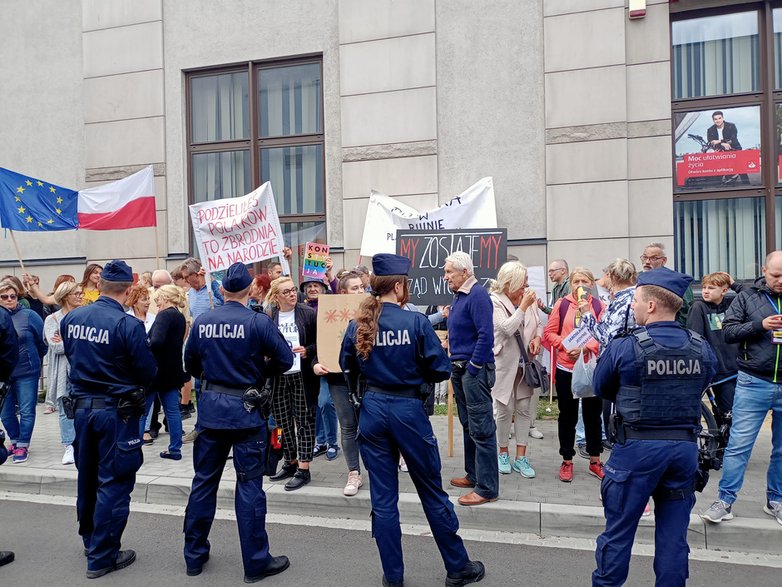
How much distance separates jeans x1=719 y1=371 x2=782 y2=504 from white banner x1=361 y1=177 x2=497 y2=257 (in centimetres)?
543

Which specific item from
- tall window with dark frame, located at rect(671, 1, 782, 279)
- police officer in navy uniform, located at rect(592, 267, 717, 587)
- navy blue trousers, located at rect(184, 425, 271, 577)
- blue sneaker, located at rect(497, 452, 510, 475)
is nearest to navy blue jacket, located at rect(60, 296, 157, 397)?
navy blue trousers, located at rect(184, 425, 271, 577)

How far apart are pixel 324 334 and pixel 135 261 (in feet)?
24.1

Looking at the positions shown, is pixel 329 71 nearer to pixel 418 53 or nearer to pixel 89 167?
pixel 418 53

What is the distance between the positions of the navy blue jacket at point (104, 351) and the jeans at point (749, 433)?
4512 mm

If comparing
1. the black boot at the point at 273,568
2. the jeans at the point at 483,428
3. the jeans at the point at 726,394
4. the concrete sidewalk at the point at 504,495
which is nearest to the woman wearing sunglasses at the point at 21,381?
the concrete sidewalk at the point at 504,495

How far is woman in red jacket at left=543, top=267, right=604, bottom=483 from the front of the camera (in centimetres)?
625

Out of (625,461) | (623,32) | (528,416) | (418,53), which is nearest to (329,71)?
(418,53)

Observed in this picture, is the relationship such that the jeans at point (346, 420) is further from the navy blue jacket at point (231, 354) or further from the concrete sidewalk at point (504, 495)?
the navy blue jacket at point (231, 354)

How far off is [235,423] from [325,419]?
2.95m

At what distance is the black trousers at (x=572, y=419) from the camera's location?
20.6 feet

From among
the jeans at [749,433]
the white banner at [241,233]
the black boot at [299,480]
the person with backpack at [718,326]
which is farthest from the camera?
the white banner at [241,233]

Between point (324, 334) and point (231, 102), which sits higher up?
point (231, 102)

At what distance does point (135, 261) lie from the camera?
40.1 ft

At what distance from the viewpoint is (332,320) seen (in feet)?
20.5
